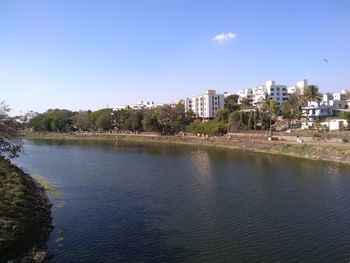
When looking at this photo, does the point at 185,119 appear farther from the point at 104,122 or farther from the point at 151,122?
the point at 104,122

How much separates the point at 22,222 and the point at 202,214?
42.6ft

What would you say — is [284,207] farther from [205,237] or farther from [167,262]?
[167,262]

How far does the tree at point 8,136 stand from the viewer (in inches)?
1245

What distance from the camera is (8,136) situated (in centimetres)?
3222

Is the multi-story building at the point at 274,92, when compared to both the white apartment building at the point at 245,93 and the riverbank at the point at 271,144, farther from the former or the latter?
the riverbank at the point at 271,144

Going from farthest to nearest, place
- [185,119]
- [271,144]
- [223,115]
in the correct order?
[185,119], [223,115], [271,144]

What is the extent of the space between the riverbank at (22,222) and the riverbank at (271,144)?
33.9 metres

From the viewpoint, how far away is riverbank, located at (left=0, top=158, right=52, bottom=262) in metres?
21.5

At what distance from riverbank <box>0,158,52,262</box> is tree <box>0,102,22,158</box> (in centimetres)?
295

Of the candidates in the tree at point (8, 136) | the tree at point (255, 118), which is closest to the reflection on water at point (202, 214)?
the tree at point (8, 136)

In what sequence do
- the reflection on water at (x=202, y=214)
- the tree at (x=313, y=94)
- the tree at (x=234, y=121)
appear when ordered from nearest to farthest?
the reflection on water at (x=202, y=214), the tree at (x=234, y=121), the tree at (x=313, y=94)

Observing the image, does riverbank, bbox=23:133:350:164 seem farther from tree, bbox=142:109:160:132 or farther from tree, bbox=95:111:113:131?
tree, bbox=95:111:113:131

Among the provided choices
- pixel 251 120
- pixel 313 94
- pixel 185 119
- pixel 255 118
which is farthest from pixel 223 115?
pixel 313 94

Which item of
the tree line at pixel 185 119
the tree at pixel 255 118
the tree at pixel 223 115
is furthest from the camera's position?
the tree at pixel 223 115
